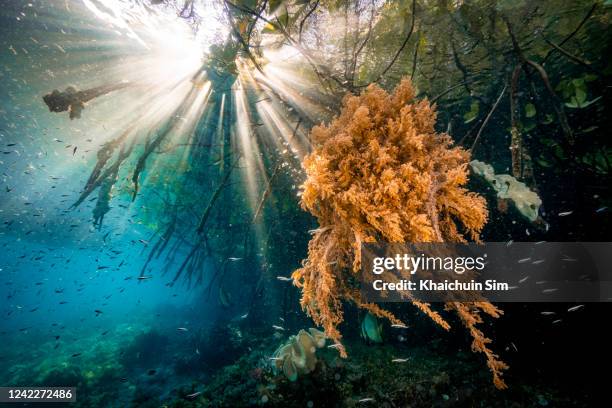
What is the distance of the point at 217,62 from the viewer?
213 inches

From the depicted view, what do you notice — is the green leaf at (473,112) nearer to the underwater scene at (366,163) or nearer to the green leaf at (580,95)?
the underwater scene at (366,163)

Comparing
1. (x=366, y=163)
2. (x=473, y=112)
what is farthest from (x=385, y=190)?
(x=473, y=112)

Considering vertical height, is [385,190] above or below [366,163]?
below

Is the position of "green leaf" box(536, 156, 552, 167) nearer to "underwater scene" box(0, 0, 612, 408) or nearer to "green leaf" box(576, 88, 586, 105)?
"underwater scene" box(0, 0, 612, 408)

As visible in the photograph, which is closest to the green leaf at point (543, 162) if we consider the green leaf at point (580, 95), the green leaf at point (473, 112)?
the green leaf at point (580, 95)

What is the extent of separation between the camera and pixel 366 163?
237 centimetres

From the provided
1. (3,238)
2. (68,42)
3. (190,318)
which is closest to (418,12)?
(68,42)

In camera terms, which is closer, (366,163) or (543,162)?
(366,163)

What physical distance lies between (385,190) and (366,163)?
1.21ft

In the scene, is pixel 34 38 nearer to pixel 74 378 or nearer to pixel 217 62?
pixel 217 62

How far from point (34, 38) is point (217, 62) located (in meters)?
11.3

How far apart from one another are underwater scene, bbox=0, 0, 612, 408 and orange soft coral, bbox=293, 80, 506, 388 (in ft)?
0.07

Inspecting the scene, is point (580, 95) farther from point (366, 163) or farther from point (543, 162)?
point (366, 163)

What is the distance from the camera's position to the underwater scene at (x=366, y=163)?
252 cm
